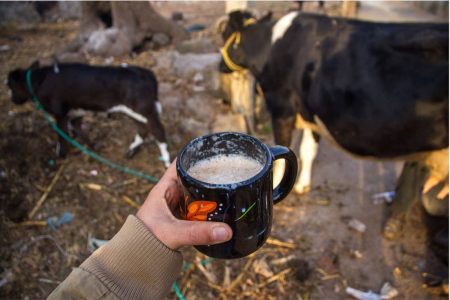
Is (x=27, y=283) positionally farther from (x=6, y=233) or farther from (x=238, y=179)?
(x=238, y=179)

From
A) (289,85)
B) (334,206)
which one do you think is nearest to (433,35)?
(289,85)

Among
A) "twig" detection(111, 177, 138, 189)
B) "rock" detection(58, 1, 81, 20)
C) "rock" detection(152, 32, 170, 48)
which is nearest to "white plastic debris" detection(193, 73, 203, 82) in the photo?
"rock" detection(152, 32, 170, 48)

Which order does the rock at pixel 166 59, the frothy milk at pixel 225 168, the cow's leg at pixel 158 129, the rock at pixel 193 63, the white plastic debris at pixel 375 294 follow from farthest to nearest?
1. the rock at pixel 166 59
2. the rock at pixel 193 63
3. the cow's leg at pixel 158 129
4. the white plastic debris at pixel 375 294
5. the frothy milk at pixel 225 168

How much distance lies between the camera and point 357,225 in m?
3.59

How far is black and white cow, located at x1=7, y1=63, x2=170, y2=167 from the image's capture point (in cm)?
410

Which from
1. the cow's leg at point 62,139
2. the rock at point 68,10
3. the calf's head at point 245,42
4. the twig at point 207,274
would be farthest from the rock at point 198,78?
the rock at point 68,10

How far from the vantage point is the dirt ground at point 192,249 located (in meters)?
3.00

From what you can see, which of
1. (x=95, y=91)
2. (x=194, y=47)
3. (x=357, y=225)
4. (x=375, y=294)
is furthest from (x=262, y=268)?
(x=194, y=47)

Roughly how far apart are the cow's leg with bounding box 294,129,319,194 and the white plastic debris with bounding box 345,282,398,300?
134 centimetres

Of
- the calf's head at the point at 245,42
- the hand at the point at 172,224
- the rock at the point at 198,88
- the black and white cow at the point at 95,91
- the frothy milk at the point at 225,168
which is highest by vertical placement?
the frothy milk at the point at 225,168

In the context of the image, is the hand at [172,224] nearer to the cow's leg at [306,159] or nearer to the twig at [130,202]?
the twig at [130,202]

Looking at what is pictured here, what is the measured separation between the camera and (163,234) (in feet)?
4.53

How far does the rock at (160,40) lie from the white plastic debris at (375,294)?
7.29m

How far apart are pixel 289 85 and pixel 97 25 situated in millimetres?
6787
